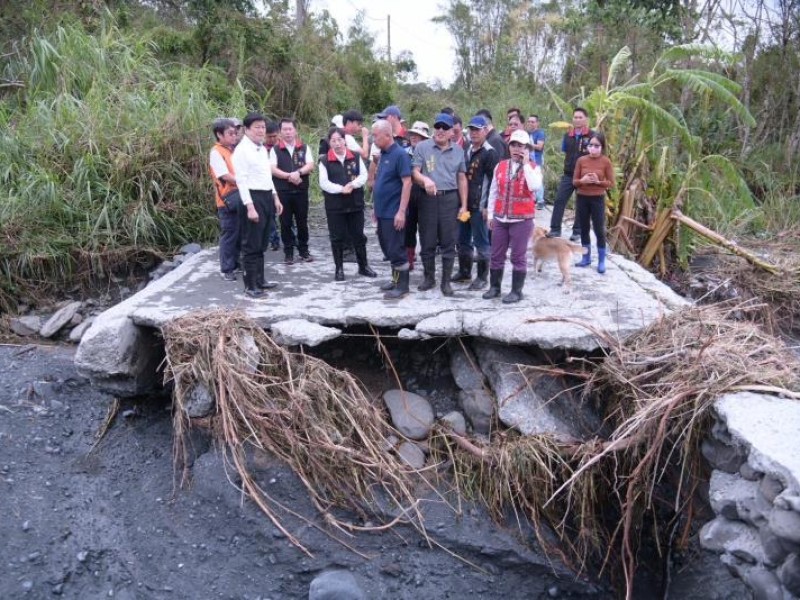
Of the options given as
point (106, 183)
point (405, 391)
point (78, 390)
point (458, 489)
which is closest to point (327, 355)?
A: point (405, 391)

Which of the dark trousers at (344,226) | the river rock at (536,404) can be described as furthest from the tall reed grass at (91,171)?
the river rock at (536,404)

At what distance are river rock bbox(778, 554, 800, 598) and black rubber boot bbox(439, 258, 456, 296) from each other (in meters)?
3.06

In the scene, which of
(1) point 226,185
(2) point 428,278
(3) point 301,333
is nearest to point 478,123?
(2) point 428,278

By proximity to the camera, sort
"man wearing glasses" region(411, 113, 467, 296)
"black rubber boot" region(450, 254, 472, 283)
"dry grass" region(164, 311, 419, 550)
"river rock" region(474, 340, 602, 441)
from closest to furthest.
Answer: "dry grass" region(164, 311, 419, 550) → "river rock" region(474, 340, 602, 441) → "man wearing glasses" region(411, 113, 467, 296) → "black rubber boot" region(450, 254, 472, 283)

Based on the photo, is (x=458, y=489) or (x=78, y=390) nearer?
(x=458, y=489)

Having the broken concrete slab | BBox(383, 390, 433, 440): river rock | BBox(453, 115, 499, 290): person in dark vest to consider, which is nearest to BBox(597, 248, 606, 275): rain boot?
BBox(453, 115, 499, 290): person in dark vest

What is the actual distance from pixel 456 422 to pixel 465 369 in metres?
0.43

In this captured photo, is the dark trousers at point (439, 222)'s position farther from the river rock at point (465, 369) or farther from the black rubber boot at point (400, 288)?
the river rock at point (465, 369)

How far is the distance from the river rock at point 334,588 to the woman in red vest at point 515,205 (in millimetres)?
2367

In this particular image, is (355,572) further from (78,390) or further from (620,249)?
(620,249)

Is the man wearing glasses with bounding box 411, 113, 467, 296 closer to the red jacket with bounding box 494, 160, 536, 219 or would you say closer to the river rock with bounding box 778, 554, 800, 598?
the red jacket with bounding box 494, 160, 536, 219

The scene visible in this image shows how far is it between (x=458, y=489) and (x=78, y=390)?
335 cm

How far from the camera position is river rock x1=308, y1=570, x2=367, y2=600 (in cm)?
396

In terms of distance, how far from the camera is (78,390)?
5.53 metres
